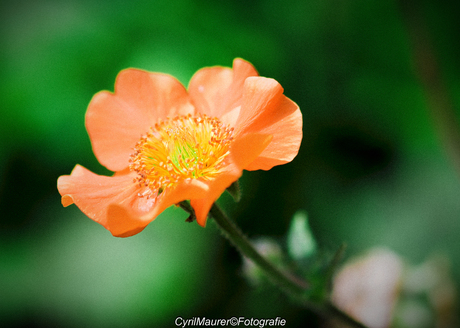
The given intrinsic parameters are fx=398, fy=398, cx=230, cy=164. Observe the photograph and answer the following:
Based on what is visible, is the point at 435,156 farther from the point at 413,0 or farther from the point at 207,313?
the point at 207,313

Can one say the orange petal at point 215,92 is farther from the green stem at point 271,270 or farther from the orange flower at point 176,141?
the green stem at point 271,270

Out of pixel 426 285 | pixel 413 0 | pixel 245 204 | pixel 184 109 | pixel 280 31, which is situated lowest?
pixel 426 285

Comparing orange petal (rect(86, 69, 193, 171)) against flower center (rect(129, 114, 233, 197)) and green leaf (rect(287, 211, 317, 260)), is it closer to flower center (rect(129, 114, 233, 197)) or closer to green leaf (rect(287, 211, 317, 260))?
flower center (rect(129, 114, 233, 197))

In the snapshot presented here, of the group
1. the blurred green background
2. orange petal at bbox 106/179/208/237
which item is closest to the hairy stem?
orange petal at bbox 106/179/208/237

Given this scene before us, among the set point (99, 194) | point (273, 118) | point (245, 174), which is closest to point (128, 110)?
point (99, 194)

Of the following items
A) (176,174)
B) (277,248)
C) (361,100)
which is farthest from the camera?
(361,100)

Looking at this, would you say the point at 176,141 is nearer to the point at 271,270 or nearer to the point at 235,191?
the point at 235,191

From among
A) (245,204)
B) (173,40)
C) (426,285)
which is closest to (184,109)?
(245,204)

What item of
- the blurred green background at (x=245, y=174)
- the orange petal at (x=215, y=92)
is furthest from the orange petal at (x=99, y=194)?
the blurred green background at (x=245, y=174)
